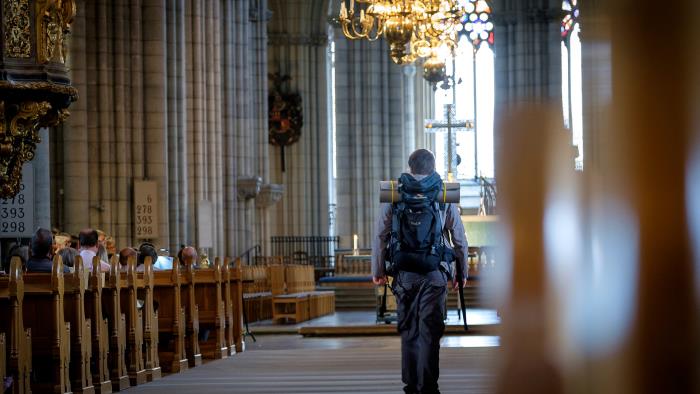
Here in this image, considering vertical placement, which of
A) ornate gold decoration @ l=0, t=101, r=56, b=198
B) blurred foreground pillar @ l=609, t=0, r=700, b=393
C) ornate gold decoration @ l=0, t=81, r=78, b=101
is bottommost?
blurred foreground pillar @ l=609, t=0, r=700, b=393

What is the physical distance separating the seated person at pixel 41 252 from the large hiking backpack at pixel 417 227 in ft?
12.3

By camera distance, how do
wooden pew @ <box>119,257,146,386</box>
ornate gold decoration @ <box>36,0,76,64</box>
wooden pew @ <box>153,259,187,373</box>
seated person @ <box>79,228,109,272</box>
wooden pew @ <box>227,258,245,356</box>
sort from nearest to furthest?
wooden pew @ <box>119,257,146,386</box> → ornate gold decoration @ <box>36,0,76,64</box> → seated person @ <box>79,228,109,272</box> → wooden pew @ <box>153,259,187,373</box> → wooden pew @ <box>227,258,245,356</box>

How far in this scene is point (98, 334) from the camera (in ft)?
A: 29.2

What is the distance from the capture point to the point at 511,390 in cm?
66

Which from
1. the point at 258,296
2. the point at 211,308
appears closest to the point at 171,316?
the point at 211,308

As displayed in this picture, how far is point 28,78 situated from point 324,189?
89.3 feet

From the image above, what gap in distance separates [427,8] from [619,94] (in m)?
18.1

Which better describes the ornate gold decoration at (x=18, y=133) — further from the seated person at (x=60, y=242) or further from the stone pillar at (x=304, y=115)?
the stone pillar at (x=304, y=115)

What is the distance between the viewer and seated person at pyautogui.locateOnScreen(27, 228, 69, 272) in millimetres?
9555

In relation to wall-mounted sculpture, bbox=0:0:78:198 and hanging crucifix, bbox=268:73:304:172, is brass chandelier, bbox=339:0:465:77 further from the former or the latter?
hanging crucifix, bbox=268:73:304:172

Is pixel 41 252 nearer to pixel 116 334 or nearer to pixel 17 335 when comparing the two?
pixel 116 334

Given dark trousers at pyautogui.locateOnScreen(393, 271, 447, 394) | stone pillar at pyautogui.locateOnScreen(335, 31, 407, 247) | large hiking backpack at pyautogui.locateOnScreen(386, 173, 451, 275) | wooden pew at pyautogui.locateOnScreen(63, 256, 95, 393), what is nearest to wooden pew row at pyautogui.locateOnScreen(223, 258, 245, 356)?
wooden pew at pyautogui.locateOnScreen(63, 256, 95, 393)

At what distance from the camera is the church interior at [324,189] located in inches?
23.6

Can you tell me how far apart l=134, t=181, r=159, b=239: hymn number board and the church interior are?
0.13ft
